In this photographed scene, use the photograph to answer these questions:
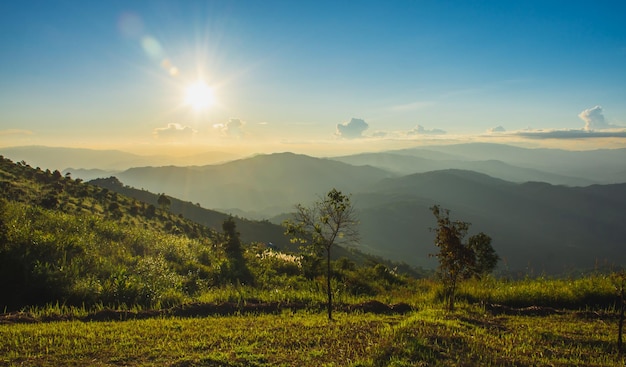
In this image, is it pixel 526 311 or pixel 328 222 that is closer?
pixel 526 311

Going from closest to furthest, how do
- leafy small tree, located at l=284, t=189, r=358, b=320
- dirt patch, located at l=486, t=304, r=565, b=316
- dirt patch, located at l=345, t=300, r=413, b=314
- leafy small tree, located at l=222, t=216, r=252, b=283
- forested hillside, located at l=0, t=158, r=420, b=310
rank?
dirt patch, located at l=486, t=304, r=565, b=316 < leafy small tree, located at l=284, t=189, r=358, b=320 < dirt patch, located at l=345, t=300, r=413, b=314 < forested hillside, located at l=0, t=158, r=420, b=310 < leafy small tree, located at l=222, t=216, r=252, b=283

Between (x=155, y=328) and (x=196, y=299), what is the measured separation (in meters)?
4.03

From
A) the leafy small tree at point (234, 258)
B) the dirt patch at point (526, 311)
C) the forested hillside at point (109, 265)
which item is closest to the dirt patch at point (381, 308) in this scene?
the forested hillside at point (109, 265)

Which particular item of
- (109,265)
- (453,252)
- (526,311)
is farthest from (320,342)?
(109,265)

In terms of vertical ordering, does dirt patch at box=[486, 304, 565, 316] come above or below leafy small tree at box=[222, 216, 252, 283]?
above

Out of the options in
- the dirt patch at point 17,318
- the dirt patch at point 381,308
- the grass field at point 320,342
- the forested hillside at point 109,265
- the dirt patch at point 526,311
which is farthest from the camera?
the forested hillside at point 109,265

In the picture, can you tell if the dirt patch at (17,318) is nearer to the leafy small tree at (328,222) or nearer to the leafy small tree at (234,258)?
the leafy small tree at (328,222)

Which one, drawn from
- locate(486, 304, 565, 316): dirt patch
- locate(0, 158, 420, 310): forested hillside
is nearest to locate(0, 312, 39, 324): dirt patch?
locate(0, 158, 420, 310): forested hillside

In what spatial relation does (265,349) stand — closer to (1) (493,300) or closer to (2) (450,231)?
(2) (450,231)

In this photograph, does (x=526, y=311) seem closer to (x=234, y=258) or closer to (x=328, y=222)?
(x=328, y=222)

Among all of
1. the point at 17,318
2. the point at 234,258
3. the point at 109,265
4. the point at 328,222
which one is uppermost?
the point at 328,222

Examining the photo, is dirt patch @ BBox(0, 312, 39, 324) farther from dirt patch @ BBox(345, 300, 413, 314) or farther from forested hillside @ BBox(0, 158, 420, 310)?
dirt patch @ BBox(345, 300, 413, 314)

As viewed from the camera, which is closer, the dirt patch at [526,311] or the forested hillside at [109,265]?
the dirt patch at [526,311]

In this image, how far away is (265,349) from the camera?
805 centimetres
